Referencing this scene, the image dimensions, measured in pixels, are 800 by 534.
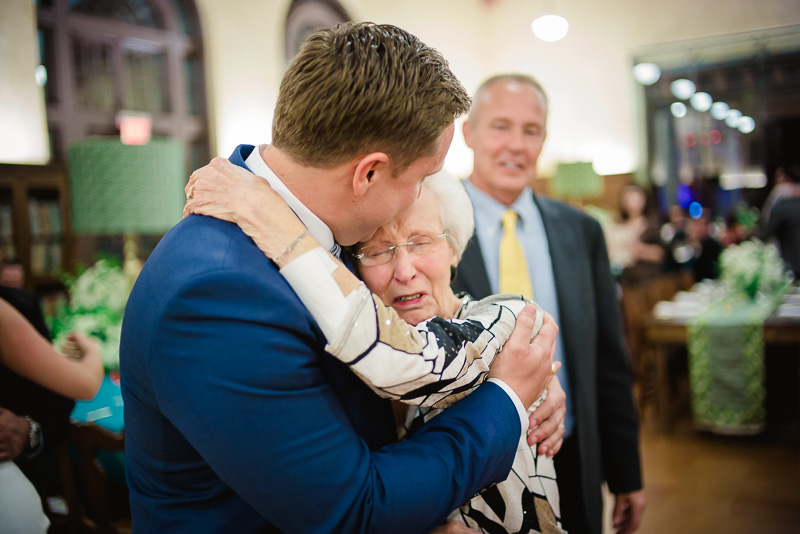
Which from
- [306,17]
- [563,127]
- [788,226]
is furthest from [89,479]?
[563,127]

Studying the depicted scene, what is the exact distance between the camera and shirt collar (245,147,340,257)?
1031mm

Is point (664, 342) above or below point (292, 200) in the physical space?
below

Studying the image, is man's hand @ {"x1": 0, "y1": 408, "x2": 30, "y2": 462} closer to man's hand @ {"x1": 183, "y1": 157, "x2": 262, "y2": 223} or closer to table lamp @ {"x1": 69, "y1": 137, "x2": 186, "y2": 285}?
man's hand @ {"x1": 183, "y1": 157, "x2": 262, "y2": 223}

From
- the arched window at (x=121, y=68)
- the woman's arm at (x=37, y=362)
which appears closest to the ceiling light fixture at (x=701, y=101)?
the arched window at (x=121, y=68)

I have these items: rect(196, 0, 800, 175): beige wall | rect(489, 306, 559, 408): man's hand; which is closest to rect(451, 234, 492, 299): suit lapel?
rect(489, 306, 559, 408): man's hand

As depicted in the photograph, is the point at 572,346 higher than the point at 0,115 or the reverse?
the reverse

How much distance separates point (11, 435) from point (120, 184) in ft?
5.50

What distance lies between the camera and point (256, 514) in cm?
98

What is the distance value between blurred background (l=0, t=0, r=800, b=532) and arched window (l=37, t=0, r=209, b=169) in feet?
0.05

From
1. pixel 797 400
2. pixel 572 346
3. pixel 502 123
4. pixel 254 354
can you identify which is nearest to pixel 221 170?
pixel 254 354

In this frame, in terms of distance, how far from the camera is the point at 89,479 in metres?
2.31

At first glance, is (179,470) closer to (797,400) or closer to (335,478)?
(335,478)

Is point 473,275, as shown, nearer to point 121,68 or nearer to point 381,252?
point 381,252

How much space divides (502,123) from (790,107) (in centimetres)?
935
